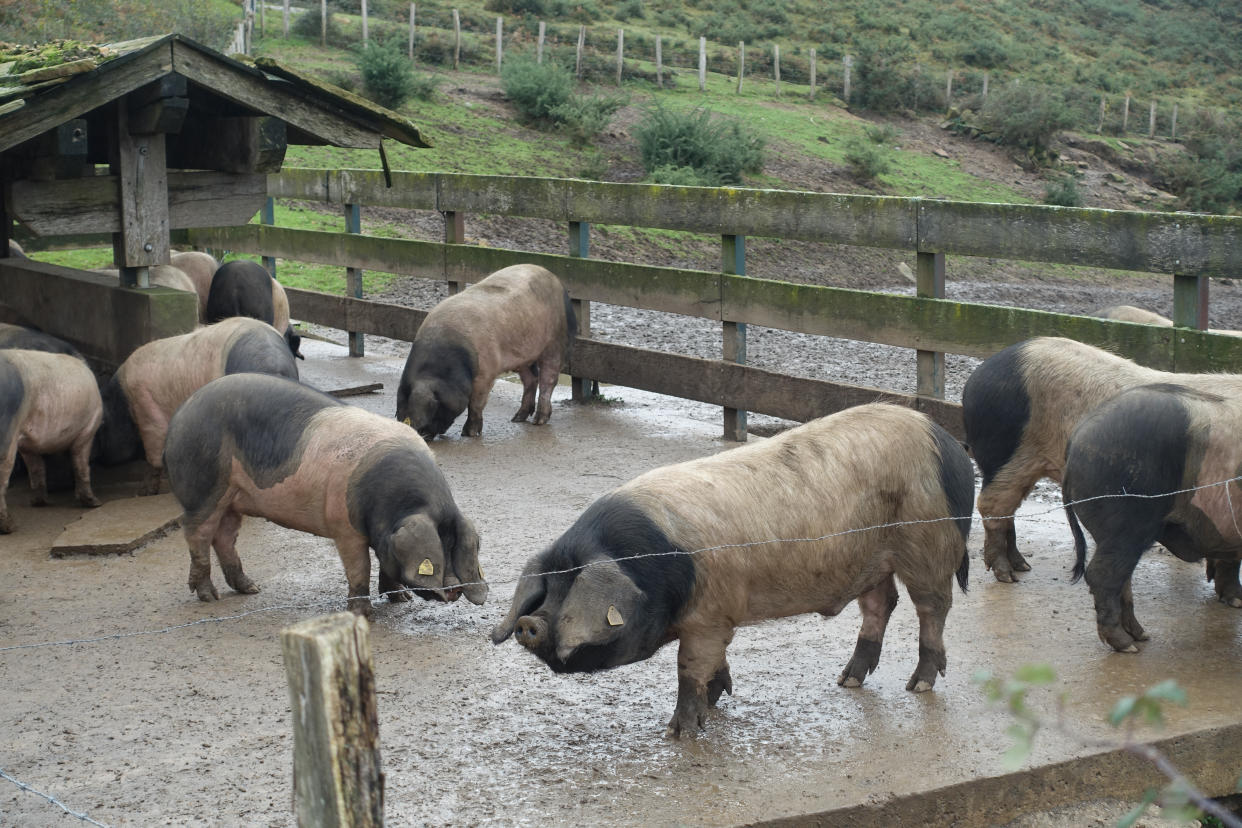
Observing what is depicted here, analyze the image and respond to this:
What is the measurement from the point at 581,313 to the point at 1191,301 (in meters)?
4.98

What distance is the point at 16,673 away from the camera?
5.18 m

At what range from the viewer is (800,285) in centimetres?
841

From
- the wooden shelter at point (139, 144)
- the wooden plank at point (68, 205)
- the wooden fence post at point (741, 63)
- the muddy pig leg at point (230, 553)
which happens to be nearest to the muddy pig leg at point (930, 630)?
the muddy pig leg at point (230, 553)

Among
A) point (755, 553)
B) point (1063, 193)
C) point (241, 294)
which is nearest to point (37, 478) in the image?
point (241, 294)

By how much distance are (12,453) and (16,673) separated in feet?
7.94

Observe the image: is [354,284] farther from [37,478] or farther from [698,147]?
[698,147]

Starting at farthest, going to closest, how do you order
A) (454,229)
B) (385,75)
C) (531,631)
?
(385,75) → (454,229) → (531,631)

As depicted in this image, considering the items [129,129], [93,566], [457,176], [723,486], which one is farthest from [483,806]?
[457,176]

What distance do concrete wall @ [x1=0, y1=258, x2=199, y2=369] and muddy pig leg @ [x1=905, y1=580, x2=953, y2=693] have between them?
5.07m

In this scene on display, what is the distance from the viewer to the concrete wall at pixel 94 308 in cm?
796

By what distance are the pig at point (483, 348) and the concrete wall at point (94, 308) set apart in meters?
1.61

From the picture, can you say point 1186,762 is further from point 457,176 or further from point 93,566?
point 457,176

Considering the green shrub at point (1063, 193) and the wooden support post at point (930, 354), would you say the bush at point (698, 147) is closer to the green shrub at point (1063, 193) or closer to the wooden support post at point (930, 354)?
the green shrub at point (1063, 193)

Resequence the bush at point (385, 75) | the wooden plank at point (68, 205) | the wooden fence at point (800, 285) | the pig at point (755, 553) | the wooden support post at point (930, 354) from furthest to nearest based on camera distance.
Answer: the bush at point (385, 75) → the wooden support post at point (930, 354) → the wooden plank at point (68, 205) → the wooden fence at point (800, 285) → the pig at point (755, 553)
